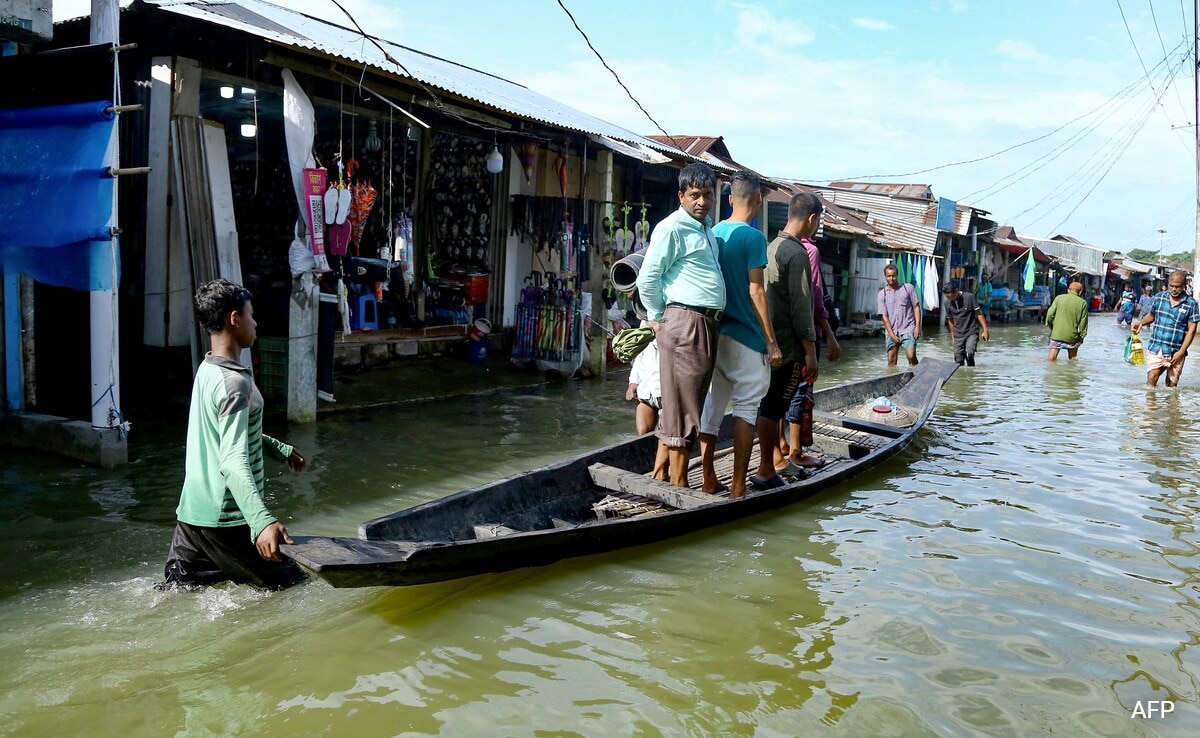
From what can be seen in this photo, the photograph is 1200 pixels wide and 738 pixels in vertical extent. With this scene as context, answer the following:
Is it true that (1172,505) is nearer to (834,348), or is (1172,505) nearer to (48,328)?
(834,348)

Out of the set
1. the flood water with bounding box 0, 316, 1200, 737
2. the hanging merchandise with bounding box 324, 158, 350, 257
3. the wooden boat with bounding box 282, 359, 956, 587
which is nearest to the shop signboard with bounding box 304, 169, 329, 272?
the hanging merchandise with bounding box 324, 158, 350, 257

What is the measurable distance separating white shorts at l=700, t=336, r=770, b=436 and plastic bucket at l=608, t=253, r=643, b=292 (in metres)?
Result: 1.92

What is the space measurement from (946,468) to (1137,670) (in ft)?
12.6

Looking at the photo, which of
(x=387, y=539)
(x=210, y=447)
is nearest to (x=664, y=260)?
(x=387, y=539)

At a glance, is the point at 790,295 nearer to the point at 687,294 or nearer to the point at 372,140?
the point at 687,294

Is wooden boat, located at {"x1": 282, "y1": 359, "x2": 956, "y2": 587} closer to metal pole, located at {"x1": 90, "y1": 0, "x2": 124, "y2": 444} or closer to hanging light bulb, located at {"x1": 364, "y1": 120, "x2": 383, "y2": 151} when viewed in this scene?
metal pole, located at {"x1": 90, "y1": 0, "x2": 124, "y2": 444}

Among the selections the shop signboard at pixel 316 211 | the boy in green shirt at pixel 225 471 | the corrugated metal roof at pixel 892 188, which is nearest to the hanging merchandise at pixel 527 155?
the shop signboard at pixel 316 211

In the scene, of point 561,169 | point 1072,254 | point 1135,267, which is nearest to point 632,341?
point 561,169

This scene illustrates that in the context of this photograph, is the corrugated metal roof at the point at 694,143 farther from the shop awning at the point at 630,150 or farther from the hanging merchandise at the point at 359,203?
the hanging merchandise at the point at 359,203

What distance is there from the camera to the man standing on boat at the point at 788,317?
577cm

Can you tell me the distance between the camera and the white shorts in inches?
207

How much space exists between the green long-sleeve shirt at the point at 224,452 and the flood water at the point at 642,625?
0.50 m

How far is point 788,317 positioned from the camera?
19.3 ft

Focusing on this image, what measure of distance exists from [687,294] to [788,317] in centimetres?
121
